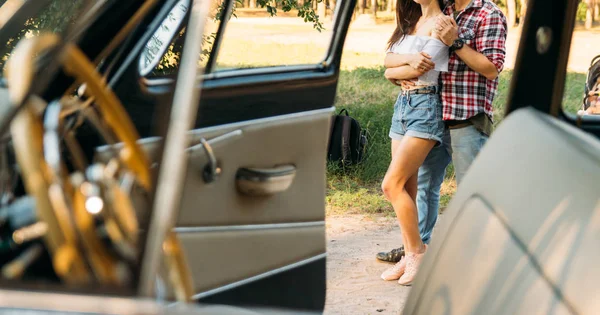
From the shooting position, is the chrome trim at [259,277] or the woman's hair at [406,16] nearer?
the chrome trim at [259,277]

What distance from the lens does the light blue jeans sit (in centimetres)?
390

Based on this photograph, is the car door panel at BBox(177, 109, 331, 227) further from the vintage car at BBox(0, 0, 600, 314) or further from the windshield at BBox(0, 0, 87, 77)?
the windshield at BBox(0, 0, 87, 77)

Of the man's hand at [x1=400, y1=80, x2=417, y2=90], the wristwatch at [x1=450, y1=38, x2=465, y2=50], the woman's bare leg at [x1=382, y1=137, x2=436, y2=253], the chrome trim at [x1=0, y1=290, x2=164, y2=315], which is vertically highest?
the chrome trim at [x1=0, y1=290, x2=164, y2=315]

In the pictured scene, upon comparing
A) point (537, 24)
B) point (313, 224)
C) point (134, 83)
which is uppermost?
point (537, 24)

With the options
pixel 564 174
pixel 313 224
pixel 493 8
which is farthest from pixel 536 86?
pixel 493 8

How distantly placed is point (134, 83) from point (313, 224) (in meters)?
0.69

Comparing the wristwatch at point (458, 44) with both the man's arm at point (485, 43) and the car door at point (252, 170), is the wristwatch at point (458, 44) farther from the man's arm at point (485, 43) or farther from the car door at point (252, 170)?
the car door at point (252, 170)

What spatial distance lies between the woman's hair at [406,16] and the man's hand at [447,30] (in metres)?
0.23

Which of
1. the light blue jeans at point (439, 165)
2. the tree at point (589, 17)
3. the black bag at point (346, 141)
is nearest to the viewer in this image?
the tree at point (589, 17)

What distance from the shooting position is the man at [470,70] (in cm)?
380

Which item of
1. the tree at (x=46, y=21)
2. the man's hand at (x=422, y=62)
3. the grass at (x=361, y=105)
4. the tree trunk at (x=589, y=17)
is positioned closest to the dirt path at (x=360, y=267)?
the grass at (x=361, y=105)

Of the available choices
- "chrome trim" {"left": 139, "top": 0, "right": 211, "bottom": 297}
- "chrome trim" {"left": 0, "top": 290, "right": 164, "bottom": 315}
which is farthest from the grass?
"chrome trim" {"left": 0, "top": 290, "right": 164, "bottom": 315}

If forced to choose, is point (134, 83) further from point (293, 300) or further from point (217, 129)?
point (293, 300)

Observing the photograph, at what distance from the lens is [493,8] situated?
3826mm
